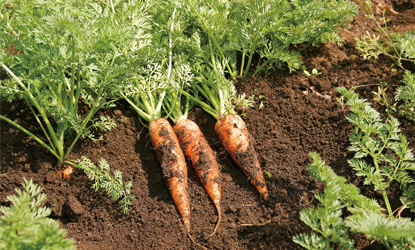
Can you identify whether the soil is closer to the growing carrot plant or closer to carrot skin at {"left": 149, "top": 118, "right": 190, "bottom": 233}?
carrot skin at {"left": 149, "top": 118, "right": 190, "bottom": 233}

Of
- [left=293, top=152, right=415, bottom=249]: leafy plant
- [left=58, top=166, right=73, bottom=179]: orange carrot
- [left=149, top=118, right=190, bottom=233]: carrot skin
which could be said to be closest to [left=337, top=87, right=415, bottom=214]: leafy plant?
Result: [left=293, top=152, right=415, bottom=249]: leafy plant

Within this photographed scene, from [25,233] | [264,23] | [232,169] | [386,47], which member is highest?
[264,23]

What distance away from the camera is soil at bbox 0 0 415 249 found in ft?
6.93

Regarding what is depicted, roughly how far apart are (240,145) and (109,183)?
1.06 meters

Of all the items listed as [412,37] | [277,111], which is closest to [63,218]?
[277,111]

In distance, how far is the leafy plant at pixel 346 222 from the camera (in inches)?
58.7

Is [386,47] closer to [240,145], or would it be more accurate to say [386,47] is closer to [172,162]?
[240,145]

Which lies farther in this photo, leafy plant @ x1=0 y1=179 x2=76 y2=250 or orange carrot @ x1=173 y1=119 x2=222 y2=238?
orange carrot @ x1=173 y1=119 x2=222 y2=238

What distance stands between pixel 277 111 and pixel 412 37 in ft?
4.53

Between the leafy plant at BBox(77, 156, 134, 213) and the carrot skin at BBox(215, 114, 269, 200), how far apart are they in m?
0.86

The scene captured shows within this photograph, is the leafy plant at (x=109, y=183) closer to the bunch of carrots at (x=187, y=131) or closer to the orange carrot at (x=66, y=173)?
the orange carrot at (x=66, y=173)

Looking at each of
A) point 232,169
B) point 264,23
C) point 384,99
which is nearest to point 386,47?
point 384,99

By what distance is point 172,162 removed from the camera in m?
2.47

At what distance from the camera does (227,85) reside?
8.98 ft
